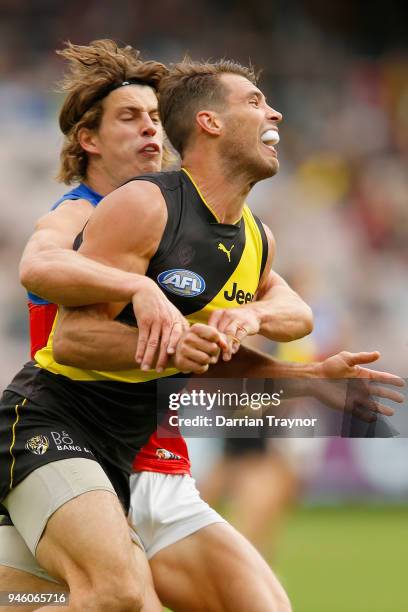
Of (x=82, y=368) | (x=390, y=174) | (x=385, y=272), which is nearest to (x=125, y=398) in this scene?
(x=82, y=368)

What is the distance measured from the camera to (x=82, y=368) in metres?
4.50

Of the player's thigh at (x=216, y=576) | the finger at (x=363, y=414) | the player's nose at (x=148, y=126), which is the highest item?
the player's nose at (x=148, y=126)

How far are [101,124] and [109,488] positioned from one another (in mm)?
2005

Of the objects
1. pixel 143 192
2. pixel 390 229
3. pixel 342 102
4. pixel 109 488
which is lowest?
pixel 109 488

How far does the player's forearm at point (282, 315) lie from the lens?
15.2 ft

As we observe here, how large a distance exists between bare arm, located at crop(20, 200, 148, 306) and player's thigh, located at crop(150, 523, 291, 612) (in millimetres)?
1359

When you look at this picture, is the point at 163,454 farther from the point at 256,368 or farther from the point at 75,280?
the point at 75,280

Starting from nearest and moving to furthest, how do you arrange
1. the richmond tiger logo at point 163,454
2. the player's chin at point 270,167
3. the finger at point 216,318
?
the finger at point 216,318 < the player's chin at point 270,167 < the richmond tiger logo at point 163,454

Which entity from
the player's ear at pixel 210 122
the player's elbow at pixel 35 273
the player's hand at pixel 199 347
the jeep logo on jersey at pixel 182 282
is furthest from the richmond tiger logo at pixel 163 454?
the player's ear at pixel 210 122

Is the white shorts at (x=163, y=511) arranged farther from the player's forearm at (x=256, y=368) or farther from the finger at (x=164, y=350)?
the finger at (x=164, y=350)

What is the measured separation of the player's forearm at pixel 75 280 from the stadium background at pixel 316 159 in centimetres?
729

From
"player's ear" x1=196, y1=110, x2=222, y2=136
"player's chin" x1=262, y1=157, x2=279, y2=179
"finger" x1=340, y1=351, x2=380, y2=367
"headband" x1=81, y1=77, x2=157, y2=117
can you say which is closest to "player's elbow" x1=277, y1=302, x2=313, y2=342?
"finger" x1=340, y1=351, x2=380, y2=367

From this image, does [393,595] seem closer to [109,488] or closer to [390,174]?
[109,488]

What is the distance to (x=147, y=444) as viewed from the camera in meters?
5.12
